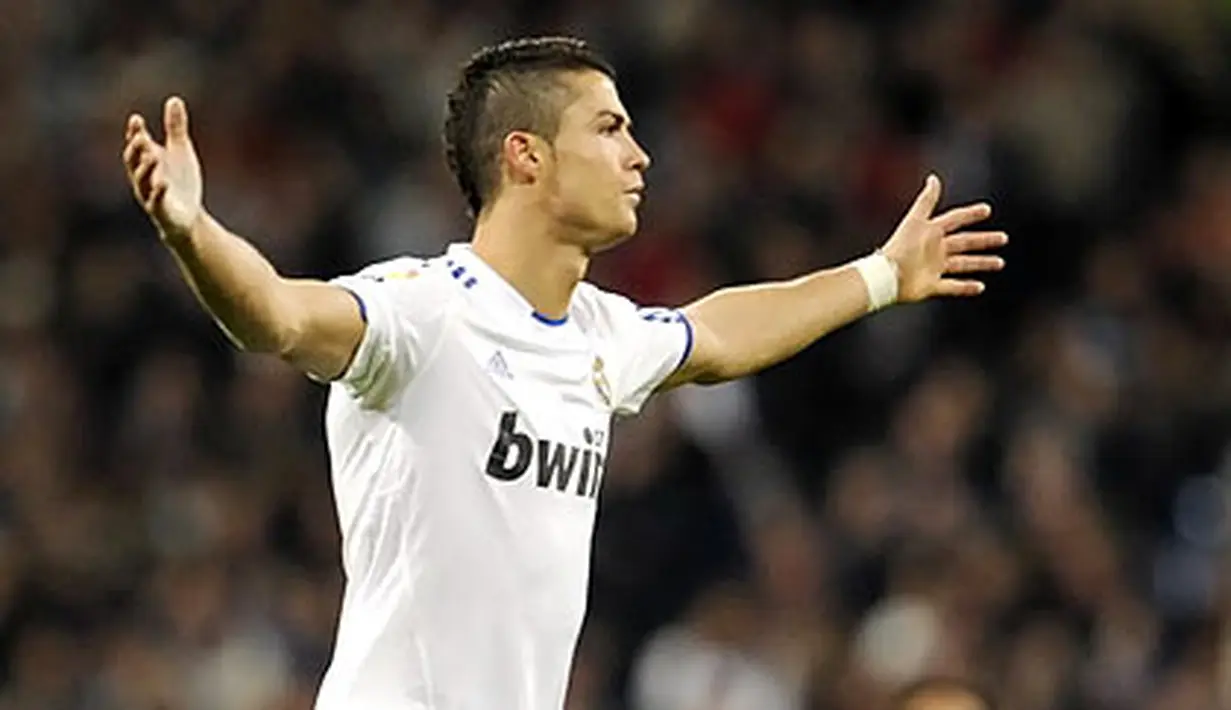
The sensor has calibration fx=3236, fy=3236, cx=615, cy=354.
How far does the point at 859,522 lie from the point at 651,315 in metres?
4.27

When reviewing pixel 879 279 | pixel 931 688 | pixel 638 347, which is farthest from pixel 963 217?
pixel 931 688

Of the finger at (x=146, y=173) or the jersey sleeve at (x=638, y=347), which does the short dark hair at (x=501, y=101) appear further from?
the finger at (x=146, y=173)

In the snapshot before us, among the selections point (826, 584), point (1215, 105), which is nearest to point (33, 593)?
point (826, 584)

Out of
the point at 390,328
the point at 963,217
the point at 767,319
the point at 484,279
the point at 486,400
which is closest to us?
the point at 390,328

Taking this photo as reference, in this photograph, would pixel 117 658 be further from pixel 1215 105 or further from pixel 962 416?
pixel 1215 105

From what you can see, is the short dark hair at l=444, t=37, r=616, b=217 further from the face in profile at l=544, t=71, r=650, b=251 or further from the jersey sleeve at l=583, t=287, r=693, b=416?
the jersey sleeve at l=583, t=287, r=693, b=416

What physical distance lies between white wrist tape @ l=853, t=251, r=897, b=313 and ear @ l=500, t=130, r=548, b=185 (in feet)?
3.20

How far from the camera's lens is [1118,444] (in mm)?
10297

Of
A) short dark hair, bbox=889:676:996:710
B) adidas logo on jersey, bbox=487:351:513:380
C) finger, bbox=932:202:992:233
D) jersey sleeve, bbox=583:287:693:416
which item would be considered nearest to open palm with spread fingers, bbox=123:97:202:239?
adidas logo on jersey, bbox=487:351:513:380

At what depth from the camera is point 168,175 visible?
192 inches

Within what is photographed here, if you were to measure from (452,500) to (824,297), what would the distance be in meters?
1.20

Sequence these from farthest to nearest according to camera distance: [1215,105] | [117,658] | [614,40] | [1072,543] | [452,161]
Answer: [614,40]
[1215,105]
[117,658]
[1072,543]
[452,161]

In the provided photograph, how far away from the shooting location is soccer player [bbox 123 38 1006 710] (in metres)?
5.43

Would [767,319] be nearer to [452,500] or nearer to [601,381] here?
[601,381]
